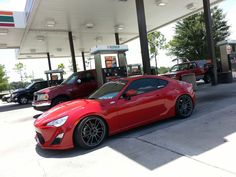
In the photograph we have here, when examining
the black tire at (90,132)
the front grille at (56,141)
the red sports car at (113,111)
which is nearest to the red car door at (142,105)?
the red sports car at (113,111)

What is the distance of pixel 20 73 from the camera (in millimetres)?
52406

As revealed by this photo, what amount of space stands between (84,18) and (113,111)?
9895mm

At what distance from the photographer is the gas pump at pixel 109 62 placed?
1053 cm

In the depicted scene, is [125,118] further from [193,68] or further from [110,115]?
[193,68]

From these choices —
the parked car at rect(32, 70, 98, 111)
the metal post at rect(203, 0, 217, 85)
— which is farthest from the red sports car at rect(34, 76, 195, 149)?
the metal post at rect(203, 0, 217, 85)

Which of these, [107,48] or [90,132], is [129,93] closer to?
[90,132]

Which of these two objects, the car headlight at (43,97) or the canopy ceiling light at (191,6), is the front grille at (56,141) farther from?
the canopy ceiling light at (191,6)

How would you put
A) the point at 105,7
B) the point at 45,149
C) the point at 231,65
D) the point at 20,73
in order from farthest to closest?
the point at 20,73
the point at 231,65
the point at 105,7
the point at 45,149

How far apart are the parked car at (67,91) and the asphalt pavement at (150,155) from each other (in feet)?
12.1

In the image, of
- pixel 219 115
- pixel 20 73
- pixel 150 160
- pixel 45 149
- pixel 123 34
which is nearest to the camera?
pixel 150 160

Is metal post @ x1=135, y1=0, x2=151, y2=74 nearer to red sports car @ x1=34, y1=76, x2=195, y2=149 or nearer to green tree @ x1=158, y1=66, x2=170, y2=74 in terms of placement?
red sports car @ x1=34, y1=76, x2=195, y2=149

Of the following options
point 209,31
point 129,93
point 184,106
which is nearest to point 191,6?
point 209,31

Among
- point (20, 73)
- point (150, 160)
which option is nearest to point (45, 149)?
point (150, 160)

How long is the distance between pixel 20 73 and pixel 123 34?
133ft
